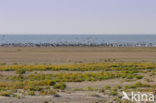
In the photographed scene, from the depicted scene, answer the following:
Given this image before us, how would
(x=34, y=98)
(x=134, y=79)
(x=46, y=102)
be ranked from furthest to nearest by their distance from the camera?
1. (x=134, y=79)
2. (x=34, y=98)
3. (x=46, y=102)

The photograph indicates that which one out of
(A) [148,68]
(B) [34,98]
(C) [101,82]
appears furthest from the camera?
(A) [148,68]

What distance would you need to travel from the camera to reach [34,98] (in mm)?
18578

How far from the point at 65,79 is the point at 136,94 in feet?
29.6

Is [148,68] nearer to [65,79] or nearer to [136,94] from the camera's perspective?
[65,79]

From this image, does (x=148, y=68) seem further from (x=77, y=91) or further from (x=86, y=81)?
(x=77, y=91)

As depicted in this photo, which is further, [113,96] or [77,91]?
[77,91]

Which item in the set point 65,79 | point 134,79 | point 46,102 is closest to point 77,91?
point 46,102

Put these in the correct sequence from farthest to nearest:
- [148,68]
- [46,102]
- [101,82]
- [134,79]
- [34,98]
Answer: [148,68]
[134,79]
[101,82]
[34,98]
[46,102]

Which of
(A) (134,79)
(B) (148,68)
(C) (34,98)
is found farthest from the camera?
(B) (148,68)

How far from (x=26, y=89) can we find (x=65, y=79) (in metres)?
6.38

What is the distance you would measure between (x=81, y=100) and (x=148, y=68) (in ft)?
70.3

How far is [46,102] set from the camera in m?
17.2

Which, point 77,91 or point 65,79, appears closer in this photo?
point 77,91

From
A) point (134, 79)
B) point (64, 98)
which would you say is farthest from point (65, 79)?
point (64, 98)
